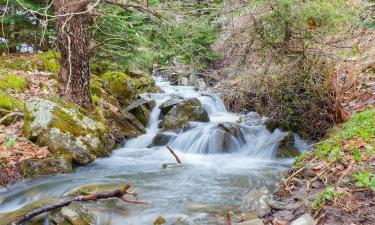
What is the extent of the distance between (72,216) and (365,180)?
10.8ft

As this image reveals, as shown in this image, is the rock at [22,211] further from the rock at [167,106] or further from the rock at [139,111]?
the rock at [167,106]

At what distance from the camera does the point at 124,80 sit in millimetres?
12516

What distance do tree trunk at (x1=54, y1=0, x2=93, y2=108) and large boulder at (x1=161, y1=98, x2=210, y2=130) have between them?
3450 millimetres

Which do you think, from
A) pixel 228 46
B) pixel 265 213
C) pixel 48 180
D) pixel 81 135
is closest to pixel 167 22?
pixel 228 46

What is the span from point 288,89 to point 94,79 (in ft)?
19.9

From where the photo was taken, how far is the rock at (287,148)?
8.77 meters

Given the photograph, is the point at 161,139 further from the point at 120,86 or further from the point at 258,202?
the point at 258,202

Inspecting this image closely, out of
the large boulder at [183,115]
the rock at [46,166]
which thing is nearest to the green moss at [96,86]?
the large boulder at [183,115]

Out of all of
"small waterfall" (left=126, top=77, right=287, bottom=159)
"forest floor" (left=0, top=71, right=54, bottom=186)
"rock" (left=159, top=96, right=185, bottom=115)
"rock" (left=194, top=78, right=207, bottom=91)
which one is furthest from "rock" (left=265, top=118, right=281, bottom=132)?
"rock" (left=194, top=78, right=207, bottom=91)

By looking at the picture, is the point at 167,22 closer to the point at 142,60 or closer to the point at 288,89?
the point at 288,89

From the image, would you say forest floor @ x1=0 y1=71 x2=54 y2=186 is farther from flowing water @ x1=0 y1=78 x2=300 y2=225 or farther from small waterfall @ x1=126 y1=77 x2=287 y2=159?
small waterfall @ x1=126 y1=77 x2=287 y2=159

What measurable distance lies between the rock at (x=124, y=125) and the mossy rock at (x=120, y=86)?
4.10 feet

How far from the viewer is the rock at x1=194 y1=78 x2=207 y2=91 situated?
16.3 meters

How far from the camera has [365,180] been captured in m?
4.04
